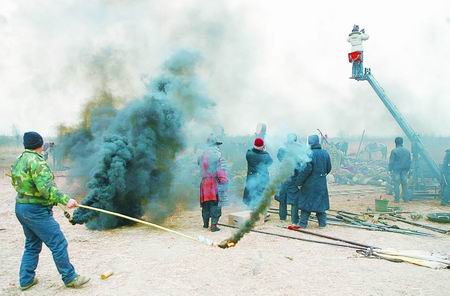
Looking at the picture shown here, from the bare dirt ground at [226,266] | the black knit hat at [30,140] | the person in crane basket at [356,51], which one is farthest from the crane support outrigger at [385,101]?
the black knit hat at [30,140]

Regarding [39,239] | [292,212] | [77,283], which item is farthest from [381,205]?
[39,239]

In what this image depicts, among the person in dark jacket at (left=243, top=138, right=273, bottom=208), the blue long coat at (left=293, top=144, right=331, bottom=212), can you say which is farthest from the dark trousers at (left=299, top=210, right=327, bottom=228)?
the person in dark jacket at (left=243, top=138, right=273, bottom=208)

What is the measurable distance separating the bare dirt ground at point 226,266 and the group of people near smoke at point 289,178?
50 centimetres

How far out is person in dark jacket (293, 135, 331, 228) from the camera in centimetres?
889

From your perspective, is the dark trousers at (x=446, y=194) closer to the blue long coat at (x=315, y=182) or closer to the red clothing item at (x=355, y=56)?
the red clothing item at (x=355, y=56)

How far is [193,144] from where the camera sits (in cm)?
1130

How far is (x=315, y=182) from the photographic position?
29.3ft

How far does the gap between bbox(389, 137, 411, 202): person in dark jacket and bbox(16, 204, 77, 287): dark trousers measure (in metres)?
11.4

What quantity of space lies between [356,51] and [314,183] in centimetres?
576

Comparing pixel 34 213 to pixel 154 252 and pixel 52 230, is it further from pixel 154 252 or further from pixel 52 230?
pixel 154 252

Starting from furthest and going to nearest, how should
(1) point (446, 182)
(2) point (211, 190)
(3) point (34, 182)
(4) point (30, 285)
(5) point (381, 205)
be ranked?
(1) point (446, 182)
(5) point (381, 205)
(2) point (211, 190)
(4) point (30, 285)
(3) point (34, 182)

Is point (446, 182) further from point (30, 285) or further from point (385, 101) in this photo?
point (30, 285)

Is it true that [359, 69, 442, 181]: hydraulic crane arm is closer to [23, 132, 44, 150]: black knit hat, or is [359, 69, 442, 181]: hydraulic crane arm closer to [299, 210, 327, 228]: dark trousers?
[299, 210, 327, 228]: dark trousers

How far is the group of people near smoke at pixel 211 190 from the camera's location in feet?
16.7
